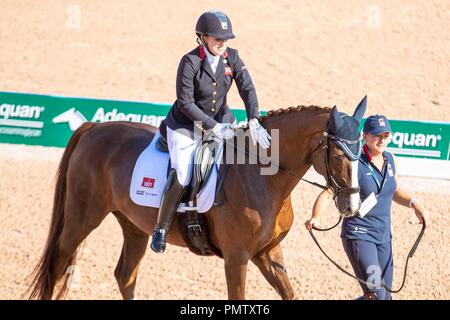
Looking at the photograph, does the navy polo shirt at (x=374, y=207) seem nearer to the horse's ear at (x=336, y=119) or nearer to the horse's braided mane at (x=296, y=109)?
the horse's braided mane at (x=296, y=109)

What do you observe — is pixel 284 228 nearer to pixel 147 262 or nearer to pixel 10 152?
pixel 147 262

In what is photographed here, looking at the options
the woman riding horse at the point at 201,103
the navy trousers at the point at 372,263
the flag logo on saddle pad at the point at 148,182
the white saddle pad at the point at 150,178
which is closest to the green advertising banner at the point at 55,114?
the white saddle pad at the point at 150,178

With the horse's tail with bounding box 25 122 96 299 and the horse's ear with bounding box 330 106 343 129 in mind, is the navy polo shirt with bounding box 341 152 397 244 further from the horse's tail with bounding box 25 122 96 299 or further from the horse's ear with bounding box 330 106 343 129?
the horse's tail with bounding box 25 122 96 299

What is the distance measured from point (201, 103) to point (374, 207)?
5.59 feet

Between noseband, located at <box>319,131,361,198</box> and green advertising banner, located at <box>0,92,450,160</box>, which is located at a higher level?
noseband, located at <box>319,131,361,198</box>

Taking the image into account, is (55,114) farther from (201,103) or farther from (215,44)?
(215,44)

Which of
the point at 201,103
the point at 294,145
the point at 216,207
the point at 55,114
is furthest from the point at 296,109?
the point at 55,114

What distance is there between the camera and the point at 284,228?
6.36m

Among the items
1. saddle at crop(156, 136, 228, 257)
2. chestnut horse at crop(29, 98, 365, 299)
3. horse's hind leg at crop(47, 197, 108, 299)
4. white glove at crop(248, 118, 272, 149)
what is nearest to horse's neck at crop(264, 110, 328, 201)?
chestnut horse at crop(29, 98, 365, 299)

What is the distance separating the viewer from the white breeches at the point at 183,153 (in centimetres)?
628

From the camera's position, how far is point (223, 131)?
6156mm

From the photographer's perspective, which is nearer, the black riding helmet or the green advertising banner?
the black riding helmet

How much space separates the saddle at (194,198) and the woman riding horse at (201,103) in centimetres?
8

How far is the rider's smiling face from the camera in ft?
20.1
